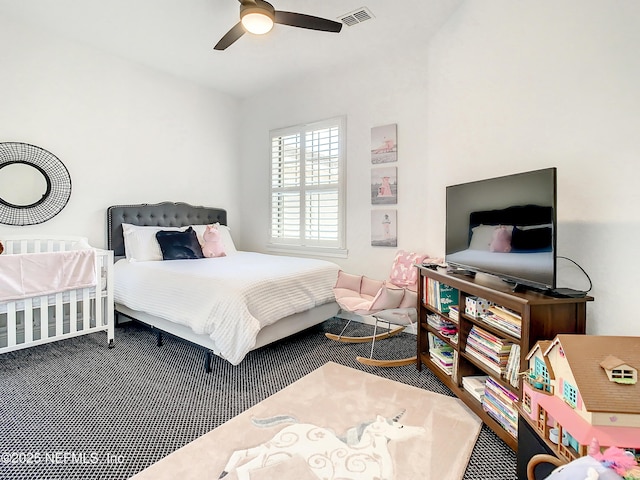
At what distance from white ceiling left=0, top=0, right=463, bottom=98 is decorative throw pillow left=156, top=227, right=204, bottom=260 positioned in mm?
1877

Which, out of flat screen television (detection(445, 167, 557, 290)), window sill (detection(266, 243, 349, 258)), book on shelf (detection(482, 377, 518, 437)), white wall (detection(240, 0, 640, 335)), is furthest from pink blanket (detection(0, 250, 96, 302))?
book on shelf (detection(482, 377, 518, 437))

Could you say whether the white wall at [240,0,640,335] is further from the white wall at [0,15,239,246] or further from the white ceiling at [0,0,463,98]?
the white wall at [0,15,239,246]

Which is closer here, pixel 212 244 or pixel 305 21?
pixel 305 21

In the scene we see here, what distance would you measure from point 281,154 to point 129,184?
1.81m

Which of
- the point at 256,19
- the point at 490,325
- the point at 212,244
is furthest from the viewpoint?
the point at 212,244

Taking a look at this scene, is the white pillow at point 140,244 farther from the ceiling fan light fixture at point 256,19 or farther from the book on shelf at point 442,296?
the book on shelf at point 442,296

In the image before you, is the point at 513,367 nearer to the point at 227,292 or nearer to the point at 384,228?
the point at 227,292

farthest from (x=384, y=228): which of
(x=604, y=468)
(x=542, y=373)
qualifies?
(x=604, y=468)

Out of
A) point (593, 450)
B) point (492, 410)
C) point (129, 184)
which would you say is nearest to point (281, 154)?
point (129, 184)

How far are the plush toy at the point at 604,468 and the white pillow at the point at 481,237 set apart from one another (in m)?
1.28

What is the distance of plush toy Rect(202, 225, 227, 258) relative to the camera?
3.85 m

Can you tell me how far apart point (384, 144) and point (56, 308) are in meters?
3.22

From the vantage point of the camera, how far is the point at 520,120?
222 cm

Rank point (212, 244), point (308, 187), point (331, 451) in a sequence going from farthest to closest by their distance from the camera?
point (308, 187), point (212, 244), point (331, 451)
